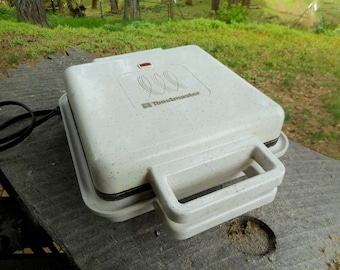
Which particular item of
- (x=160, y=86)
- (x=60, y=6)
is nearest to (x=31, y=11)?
(x=160, y=86)

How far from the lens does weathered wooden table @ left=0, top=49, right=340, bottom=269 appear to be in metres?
0.83

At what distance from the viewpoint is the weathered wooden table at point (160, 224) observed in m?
0.83

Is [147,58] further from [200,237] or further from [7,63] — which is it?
[7,63]


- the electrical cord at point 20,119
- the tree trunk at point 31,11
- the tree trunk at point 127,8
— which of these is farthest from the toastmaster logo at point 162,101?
the tree trunk at point 127,8

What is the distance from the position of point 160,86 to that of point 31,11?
3875 millimetres

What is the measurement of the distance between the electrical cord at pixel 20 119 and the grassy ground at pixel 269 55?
2.20 ft

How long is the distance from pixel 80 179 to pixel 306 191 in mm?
817

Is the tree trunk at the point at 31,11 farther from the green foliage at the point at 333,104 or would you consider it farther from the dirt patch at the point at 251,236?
the dirt patch at the point at 251,236

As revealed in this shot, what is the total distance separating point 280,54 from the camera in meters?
2.40

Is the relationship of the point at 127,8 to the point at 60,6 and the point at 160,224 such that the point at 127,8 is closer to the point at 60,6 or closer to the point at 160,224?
the point at 60,6

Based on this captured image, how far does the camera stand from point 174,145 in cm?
73

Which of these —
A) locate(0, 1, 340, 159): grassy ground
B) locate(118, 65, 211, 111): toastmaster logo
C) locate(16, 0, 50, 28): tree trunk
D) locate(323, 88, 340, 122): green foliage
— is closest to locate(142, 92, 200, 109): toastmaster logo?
locate(118, 65, 211, 111): toastmaster logo

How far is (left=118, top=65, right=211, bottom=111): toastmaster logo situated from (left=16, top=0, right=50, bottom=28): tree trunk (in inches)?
147

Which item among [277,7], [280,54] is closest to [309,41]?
[280,54]
